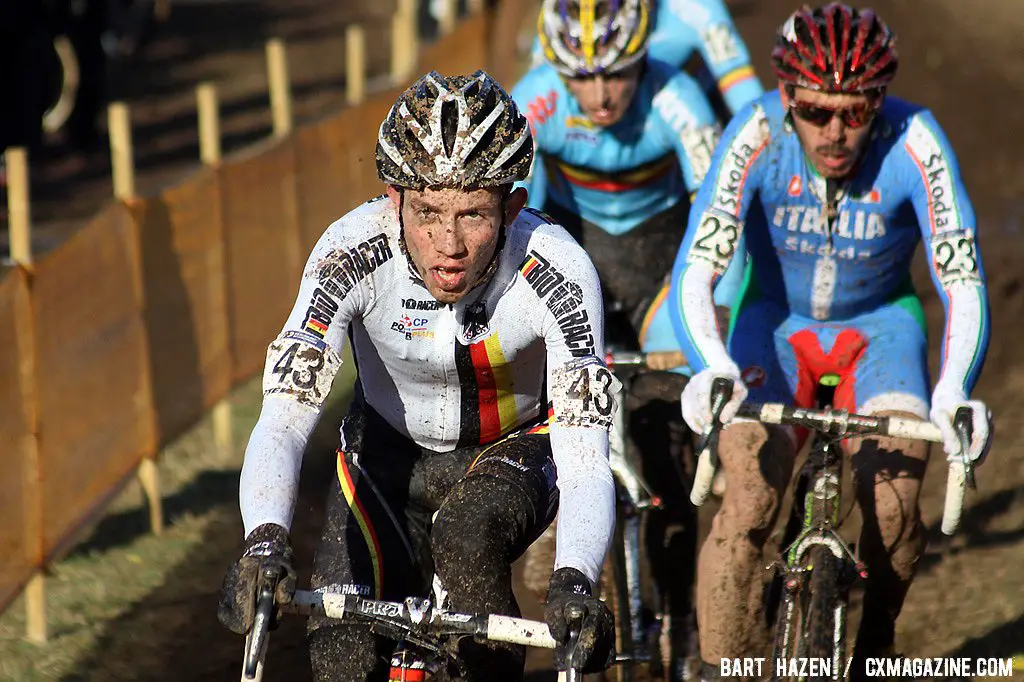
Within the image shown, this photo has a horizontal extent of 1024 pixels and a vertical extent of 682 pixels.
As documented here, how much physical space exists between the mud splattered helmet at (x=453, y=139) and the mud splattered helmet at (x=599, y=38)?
2630 millimetres

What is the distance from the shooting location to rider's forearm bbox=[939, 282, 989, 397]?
5637 mm

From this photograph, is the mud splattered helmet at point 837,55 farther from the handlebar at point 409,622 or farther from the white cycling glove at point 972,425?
the handlebar at point 409,622

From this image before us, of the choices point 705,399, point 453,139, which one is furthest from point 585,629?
point 705,399

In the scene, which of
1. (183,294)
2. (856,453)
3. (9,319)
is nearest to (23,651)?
(9,319)

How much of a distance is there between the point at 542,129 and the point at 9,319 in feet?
9.00

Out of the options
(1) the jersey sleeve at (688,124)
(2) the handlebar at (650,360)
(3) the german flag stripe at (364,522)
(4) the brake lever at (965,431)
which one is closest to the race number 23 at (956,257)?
(4) the brake lever at (965,431)

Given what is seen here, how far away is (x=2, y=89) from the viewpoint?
47.3 feet

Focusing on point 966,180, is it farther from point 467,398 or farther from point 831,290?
point 467,398

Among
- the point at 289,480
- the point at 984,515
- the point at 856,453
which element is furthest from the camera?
the point at 984,515

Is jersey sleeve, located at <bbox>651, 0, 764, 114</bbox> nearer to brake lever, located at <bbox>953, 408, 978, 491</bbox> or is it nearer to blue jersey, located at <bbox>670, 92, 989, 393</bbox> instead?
blue jersey, located at <bbox>670, 92, 989, 393</bbox>

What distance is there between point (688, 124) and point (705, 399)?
236 cm

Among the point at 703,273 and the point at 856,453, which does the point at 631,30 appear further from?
the point at 856,453

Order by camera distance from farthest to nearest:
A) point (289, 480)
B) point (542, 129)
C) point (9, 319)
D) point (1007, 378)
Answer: point (1007, 378)
point (542, 129)
point (9, 319)
point (289, 480)

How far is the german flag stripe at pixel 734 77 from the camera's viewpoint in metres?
9.28
